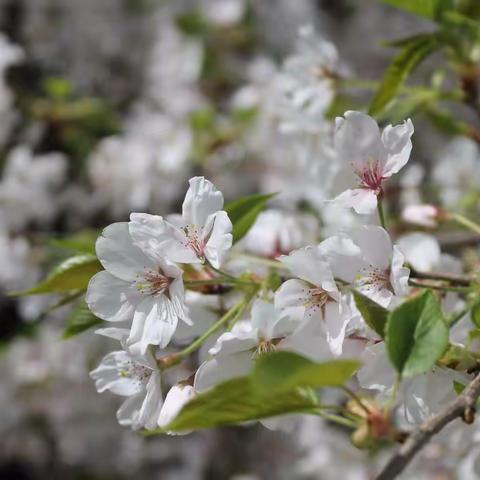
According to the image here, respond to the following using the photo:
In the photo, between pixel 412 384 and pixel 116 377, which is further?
pixel 116 377

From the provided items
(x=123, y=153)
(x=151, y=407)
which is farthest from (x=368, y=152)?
(x=123, y=153)

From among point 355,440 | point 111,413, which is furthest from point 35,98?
point 355,440

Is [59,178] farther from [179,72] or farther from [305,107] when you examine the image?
[305,107]

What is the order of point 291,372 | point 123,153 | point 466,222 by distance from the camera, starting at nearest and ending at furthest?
point 291,372, point 466,222, point 123,153

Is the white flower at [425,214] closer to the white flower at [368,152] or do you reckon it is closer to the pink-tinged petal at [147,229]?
the white flower at [368,152]

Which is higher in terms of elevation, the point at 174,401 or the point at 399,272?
the point at 399,272

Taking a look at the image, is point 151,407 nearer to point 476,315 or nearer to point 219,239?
point 219,239

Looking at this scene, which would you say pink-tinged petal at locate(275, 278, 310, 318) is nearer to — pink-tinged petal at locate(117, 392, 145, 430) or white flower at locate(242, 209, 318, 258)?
pink-tinged petal at locate(117, 392, 145, 430)
